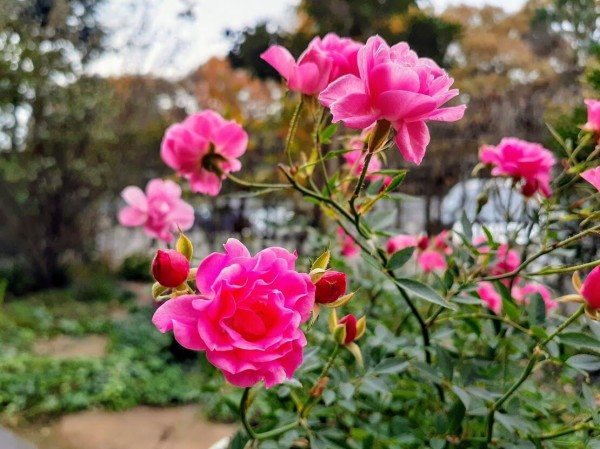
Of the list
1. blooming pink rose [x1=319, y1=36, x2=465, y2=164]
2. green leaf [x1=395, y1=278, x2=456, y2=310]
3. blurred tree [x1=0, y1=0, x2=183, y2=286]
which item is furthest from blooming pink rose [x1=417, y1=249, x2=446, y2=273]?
blurred tree [x1=0, y1=0, x2=183, y2=286]

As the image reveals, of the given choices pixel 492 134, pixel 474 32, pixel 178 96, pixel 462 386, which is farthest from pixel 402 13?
pixel 462 386

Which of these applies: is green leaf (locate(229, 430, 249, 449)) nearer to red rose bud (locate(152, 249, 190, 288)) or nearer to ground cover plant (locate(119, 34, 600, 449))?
ground cover plant (locate(119, 34, 600, 449))

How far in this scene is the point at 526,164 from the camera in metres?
0.72

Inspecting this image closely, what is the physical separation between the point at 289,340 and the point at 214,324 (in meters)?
0.05

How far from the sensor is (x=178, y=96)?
6.58 metres

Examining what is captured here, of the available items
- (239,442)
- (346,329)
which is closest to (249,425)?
(239,442)

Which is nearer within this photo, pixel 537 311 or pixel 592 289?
pixel 592 289

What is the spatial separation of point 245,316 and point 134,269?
5.07 meters

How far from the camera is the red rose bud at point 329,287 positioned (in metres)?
0.39

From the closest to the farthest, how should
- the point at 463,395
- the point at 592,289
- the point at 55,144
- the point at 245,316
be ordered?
the point at 245,316
the point at 592,289
the point at 463,395
the point at 55,144

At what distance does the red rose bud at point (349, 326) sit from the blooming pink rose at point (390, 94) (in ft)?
0.67

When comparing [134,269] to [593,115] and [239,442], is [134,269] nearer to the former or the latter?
[239,442]

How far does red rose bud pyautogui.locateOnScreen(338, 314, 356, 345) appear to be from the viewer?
55 centimetres

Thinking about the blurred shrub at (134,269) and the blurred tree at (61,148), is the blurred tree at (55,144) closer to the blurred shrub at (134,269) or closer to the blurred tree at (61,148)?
A: the blurred tree at (61,148)
